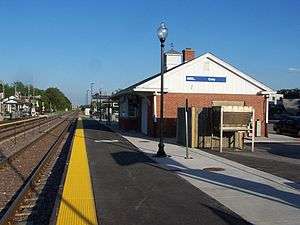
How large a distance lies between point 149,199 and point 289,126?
2708cm

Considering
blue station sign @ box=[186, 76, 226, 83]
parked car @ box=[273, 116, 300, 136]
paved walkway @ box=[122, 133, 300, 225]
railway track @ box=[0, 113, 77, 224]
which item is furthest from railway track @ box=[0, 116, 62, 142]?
parked car @ box=[273, 116, 300, 136]

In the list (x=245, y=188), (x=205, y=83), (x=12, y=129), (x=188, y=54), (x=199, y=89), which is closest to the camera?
(x=245, y=188)


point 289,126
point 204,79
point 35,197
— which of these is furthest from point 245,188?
point 289,126

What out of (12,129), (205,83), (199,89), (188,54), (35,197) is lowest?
(35,197)

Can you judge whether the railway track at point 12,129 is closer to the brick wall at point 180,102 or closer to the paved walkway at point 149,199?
the brick wall at point 180,102

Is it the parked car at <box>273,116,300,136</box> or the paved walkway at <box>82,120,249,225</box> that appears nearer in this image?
the paved walkway at <box>82,120,249,225</box>

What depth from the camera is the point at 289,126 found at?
35531mm

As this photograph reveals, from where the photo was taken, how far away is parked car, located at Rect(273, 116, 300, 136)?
34612 millimetres

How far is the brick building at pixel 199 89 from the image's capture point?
3102cm

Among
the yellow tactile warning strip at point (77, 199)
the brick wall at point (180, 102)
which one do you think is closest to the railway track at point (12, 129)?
the brick wall at point (180, 102)

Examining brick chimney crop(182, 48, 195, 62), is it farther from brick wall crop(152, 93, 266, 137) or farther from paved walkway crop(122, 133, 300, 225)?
paved walkway crop(122, 133, 300, 225)

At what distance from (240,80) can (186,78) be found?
3508mm

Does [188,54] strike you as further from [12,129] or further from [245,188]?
[245,188]

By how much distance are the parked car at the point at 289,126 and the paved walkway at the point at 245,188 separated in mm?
18215
